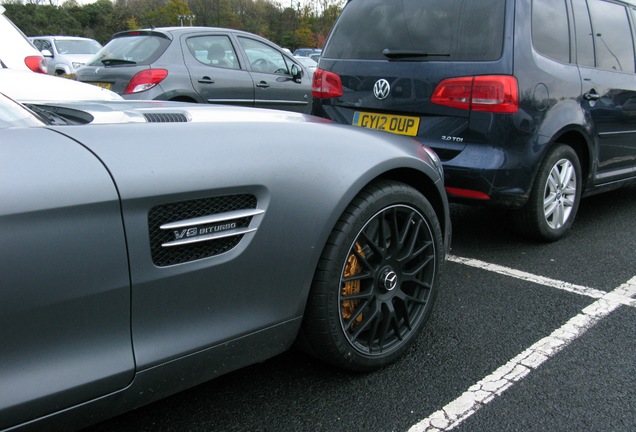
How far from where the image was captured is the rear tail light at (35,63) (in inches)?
251

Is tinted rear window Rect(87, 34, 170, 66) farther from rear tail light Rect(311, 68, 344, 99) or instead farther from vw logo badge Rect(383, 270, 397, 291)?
vw logo badge Rect(383, 270, 397, 291)

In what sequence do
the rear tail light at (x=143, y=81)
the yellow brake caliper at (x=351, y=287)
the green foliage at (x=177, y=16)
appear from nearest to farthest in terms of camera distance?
the yellow brake caliper at (x=351, y=287), the rear tail light at (x=143, y=81), the green foliage at (x=177, y=16)

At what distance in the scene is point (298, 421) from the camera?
2.02 meters

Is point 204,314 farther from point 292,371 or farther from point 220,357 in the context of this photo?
point 292,371

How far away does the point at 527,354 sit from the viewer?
2.49 meters

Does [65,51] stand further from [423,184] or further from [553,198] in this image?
[423,184]

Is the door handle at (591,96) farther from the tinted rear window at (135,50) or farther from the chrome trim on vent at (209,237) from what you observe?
the tinted rear window at (135,50)

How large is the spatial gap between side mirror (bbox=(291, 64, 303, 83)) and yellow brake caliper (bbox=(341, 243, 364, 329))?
5881mm

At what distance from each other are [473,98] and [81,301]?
8.76 ft

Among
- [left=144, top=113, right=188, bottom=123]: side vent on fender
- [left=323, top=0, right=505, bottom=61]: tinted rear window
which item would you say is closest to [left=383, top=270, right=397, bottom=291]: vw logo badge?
[left=144, top=113, right=188, bottom=123]: side vent on fender

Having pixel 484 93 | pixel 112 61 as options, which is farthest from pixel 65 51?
pixel 484 93

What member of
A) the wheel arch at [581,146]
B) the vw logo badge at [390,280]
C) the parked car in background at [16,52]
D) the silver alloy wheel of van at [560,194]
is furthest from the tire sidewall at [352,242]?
the parked car in background at [16,52]

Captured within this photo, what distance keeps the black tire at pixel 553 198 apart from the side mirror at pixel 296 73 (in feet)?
14.8

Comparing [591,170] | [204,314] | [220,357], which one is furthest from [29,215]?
[591,170]
